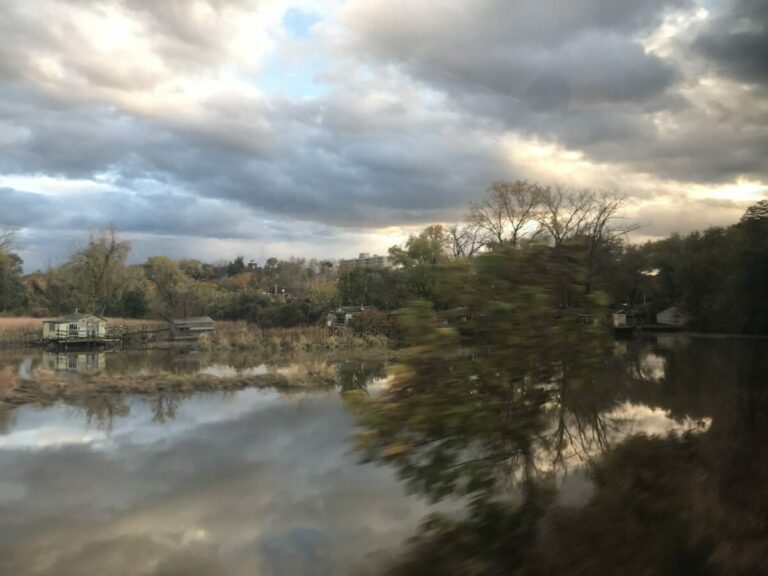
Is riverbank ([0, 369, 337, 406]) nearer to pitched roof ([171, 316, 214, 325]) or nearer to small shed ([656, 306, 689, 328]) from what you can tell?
small shed ([656, 306, 689, 328])

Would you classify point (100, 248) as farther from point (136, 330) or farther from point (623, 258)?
point (623, 258)

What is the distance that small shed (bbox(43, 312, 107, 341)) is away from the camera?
48.4m

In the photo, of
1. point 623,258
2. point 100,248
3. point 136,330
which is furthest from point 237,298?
point 623,258

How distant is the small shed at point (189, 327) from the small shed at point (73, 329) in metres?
6.02

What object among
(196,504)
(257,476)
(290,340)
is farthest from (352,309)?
(196,504)

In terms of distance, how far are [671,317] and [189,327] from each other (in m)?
46.2

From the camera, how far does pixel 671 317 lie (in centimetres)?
1642

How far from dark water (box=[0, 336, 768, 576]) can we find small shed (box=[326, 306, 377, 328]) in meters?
28.3

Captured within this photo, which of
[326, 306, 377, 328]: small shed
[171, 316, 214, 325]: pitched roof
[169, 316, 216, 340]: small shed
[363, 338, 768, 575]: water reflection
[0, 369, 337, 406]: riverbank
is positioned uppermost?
[363, 338, 768, 575]: water reflection

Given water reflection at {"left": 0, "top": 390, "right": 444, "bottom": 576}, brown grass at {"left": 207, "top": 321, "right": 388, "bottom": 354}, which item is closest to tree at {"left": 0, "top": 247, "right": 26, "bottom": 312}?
brown grass at {"left": 207, "top": 321, "right": 388, "bottom": 354}

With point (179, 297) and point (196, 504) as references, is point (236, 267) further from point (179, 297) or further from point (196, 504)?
point (196, 504)

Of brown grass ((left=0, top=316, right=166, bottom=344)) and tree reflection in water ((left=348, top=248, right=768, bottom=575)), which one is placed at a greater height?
tree reflection in water ((left=348, top=248, right=768, bottom=575))

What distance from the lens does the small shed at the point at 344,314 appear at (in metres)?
43.3

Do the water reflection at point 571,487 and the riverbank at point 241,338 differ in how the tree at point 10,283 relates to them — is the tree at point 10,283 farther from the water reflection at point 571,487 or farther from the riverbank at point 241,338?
the water reflection at point 571,487
